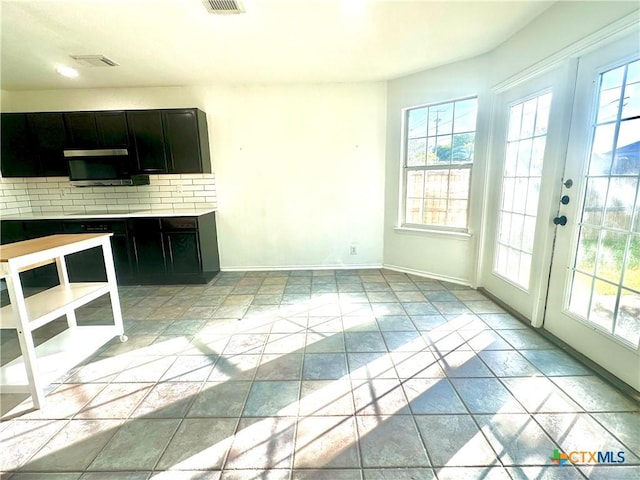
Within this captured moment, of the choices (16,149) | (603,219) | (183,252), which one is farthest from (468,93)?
(16,149)

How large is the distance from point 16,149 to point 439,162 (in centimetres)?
520

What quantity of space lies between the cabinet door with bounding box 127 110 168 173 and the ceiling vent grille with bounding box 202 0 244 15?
1.86m

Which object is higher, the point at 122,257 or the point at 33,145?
the point at 33,145

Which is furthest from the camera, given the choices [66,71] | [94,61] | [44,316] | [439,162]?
[439,162]

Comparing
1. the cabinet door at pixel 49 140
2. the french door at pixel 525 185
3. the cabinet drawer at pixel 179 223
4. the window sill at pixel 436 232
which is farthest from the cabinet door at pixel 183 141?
the french door at pixel 525 185

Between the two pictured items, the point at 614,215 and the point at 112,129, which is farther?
the point at 112,129

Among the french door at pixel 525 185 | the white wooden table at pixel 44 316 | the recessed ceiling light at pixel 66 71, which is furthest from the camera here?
the recessed ceiling light at pixel 66 71

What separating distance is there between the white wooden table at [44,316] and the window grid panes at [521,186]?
3497mm

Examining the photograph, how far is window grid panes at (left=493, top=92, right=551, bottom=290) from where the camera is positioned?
7.97 feet

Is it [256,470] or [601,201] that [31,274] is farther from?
[601,201]

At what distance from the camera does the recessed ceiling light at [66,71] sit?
3029 millimetres

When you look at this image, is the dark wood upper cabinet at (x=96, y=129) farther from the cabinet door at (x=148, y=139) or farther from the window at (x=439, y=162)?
the window at (x=439, y=162)

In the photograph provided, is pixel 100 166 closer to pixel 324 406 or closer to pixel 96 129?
pixel 96 129

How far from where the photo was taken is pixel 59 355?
2.01 meters
